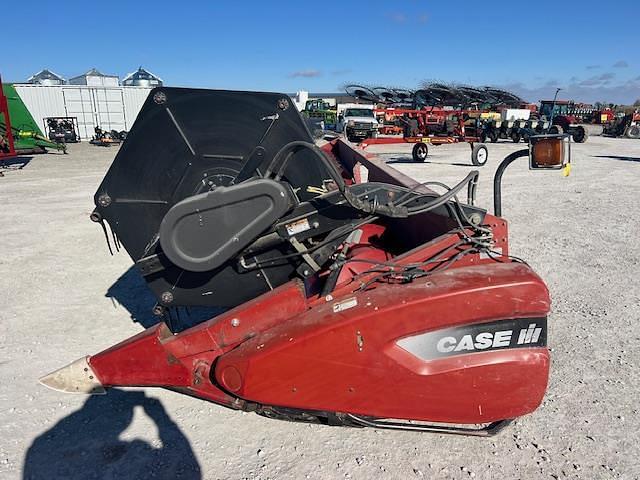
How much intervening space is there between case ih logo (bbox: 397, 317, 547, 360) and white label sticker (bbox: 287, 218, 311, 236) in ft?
2.28

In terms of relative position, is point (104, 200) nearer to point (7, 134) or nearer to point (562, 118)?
point (7, 134)

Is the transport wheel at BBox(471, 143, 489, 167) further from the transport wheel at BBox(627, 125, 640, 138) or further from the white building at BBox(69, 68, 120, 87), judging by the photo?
the white building at BBox(69, 68, 120, 87)

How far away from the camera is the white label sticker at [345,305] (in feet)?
6.88

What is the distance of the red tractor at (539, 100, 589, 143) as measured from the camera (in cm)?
2269

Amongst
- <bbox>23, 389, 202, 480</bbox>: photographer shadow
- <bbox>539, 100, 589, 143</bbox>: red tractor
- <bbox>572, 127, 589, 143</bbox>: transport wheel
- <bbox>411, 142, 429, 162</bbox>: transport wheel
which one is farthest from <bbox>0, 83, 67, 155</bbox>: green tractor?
<bbox>572, 127, 589, 143</bbox>: transport wheel

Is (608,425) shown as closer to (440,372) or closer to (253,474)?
(440,372)

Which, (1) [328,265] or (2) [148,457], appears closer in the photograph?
(2) [148,457]

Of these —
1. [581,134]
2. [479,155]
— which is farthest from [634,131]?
[479,155]

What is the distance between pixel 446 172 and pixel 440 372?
11197mm

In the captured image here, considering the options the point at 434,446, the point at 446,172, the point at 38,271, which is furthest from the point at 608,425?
the point at 446,172

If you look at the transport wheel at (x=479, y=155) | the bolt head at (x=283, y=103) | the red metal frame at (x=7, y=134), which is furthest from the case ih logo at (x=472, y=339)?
the red metal frame at (x=7, y=134)

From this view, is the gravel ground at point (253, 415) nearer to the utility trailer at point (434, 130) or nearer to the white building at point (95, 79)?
the utility trailer at point (434, 130)

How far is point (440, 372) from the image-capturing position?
6.76 ft

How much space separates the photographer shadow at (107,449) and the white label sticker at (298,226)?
4.06 feet
